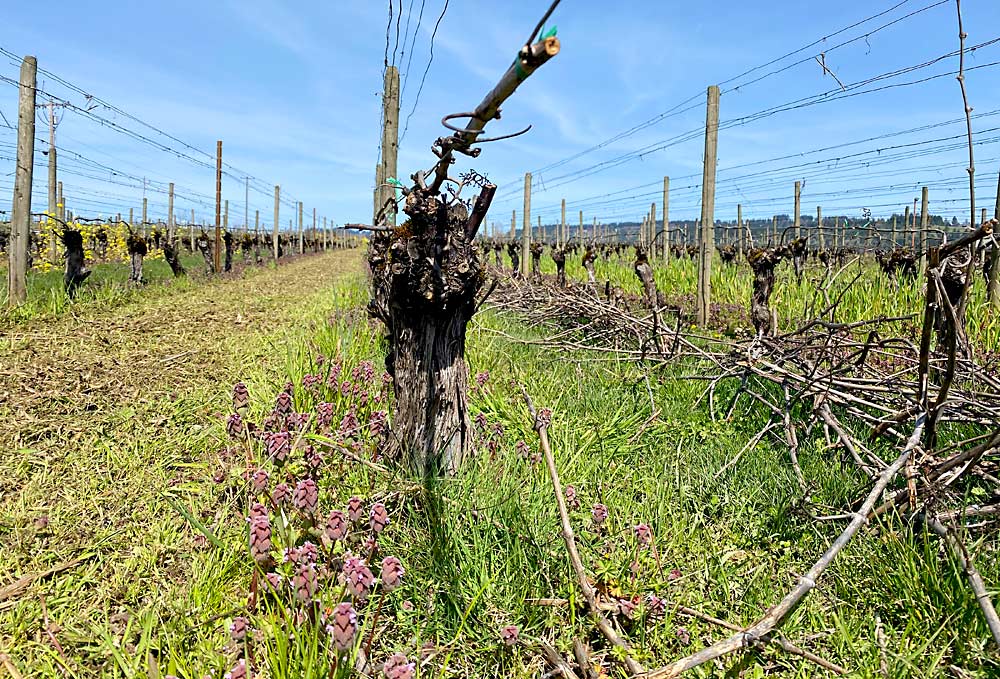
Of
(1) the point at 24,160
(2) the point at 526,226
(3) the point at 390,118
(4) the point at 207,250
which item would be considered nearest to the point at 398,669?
(3) the point at 390,118

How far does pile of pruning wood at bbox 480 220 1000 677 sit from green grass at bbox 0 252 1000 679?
4.5 inches

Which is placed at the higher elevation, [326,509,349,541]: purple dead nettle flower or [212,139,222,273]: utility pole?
[212,139,222,273]: utility pole

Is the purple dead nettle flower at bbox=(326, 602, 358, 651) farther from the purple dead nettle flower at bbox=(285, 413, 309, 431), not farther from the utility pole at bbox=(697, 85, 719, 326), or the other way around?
the utility pole at bbox=(697, 85, 719, 326)

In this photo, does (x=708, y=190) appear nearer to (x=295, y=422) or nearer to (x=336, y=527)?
(x=295, y=422)

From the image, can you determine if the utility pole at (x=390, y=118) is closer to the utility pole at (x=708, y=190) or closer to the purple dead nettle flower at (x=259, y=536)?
the utility pole at (x=708, y=190)

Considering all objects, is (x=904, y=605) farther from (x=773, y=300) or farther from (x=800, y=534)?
(x=773, y=300)

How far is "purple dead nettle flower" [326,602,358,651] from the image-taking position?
1335 millimetres

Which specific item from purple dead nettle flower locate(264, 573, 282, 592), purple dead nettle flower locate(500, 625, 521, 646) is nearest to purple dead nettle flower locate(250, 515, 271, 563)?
purple dead nettle flower locate(264, 573, 282, 592)

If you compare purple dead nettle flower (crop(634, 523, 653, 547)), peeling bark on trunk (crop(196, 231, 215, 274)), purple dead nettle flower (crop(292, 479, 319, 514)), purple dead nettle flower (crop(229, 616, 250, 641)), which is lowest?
purple dead nettle flower (crop(229, 616, 250, 641))

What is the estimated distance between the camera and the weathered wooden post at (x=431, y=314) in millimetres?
2535

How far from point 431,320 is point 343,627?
1.55 m

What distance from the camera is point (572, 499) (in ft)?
7.91

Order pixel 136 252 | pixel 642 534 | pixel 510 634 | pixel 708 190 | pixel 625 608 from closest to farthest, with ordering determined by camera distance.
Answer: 1. pixel 510 634
2. pixel 625 608
3. pixel 642 534
4. pixel 708 190
5. pixel 136 252

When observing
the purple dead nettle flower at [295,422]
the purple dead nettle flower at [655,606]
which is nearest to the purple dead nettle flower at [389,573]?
the purple dead nettle flower at [655,606]
